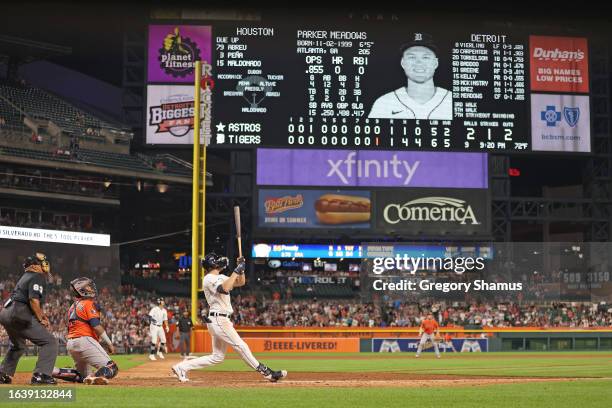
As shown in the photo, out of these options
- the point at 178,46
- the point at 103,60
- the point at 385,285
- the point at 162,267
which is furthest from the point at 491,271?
the point at 103,60

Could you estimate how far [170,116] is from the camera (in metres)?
41.9

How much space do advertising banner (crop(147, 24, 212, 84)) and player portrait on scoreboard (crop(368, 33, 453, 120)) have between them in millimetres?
8589

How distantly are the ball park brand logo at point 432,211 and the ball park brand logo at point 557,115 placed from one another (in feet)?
18.8

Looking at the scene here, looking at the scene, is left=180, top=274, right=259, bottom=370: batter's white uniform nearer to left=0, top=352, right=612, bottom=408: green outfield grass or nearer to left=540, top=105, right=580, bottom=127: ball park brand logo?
left=0, top=352, right=612, bottom=408: green outfield grass

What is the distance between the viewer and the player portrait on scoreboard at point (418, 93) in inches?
1683

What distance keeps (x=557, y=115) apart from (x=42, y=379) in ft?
119

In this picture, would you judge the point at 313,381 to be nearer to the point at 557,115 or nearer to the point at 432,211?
the point at 432,211

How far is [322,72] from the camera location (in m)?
42.5

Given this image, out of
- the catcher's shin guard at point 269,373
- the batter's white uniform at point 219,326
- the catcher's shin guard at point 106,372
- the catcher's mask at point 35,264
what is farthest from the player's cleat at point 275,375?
the catcher's mask at point 35,264

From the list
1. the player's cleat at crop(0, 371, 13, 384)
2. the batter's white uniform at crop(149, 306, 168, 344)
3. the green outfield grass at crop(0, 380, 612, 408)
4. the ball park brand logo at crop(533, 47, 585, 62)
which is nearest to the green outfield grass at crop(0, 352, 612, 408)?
the green outfield grass at crop(0, 380, 612, 408)

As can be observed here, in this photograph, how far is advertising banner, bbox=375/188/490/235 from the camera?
4366 cm

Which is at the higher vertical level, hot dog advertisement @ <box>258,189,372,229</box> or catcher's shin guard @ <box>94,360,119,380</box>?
hot dog advertisement @ <box>258,189,372,229</box>

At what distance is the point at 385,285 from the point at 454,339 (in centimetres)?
387

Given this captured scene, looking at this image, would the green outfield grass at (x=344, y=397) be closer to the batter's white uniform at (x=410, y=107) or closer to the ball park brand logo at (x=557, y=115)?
the batter's white uniform at (x=410, y=107)
